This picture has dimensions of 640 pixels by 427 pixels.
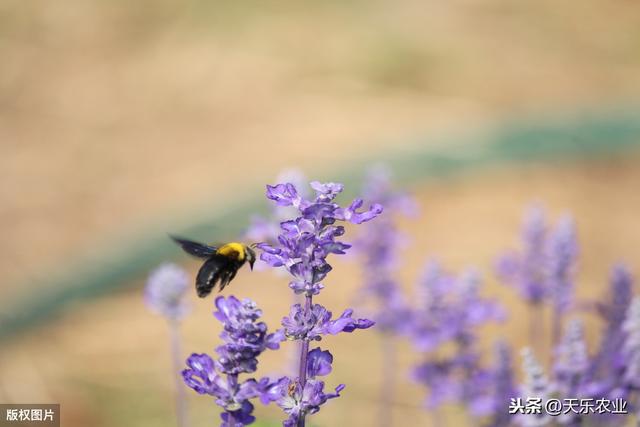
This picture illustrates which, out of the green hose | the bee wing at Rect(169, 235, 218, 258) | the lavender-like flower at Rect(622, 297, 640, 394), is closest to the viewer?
the bee wing at Rect(169, 235, 218, 258)

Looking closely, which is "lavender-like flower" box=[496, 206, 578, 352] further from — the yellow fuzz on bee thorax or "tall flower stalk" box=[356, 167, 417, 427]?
the yellow fuzz on bee thorax

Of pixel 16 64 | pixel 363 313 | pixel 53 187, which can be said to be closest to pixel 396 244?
pixel 363 313

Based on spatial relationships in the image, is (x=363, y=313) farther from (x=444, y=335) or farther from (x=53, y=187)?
(x=53, y=187)

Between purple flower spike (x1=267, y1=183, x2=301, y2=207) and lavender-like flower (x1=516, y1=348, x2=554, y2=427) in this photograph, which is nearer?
purple flower spike (x1=267, y1=183, x2=301, y2=207)

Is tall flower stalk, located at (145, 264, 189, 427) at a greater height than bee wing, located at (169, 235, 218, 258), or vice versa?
tall flower stalk, located at (145, 264, 189, 427)

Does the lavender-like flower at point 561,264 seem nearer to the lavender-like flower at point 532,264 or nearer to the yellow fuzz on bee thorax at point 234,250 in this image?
the lavender-like flower at point 532,264

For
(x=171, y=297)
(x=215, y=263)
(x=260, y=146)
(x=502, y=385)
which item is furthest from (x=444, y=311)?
(x=260, y=146)

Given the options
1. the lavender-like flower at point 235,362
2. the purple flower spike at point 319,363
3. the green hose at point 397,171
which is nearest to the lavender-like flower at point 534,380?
the purple flower spike at point 319,363

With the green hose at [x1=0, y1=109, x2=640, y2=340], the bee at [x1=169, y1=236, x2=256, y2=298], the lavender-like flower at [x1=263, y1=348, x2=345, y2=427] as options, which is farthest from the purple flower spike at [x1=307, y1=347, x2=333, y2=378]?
the green hose at [x1=0, y1=109, x2=640, y2=340]
